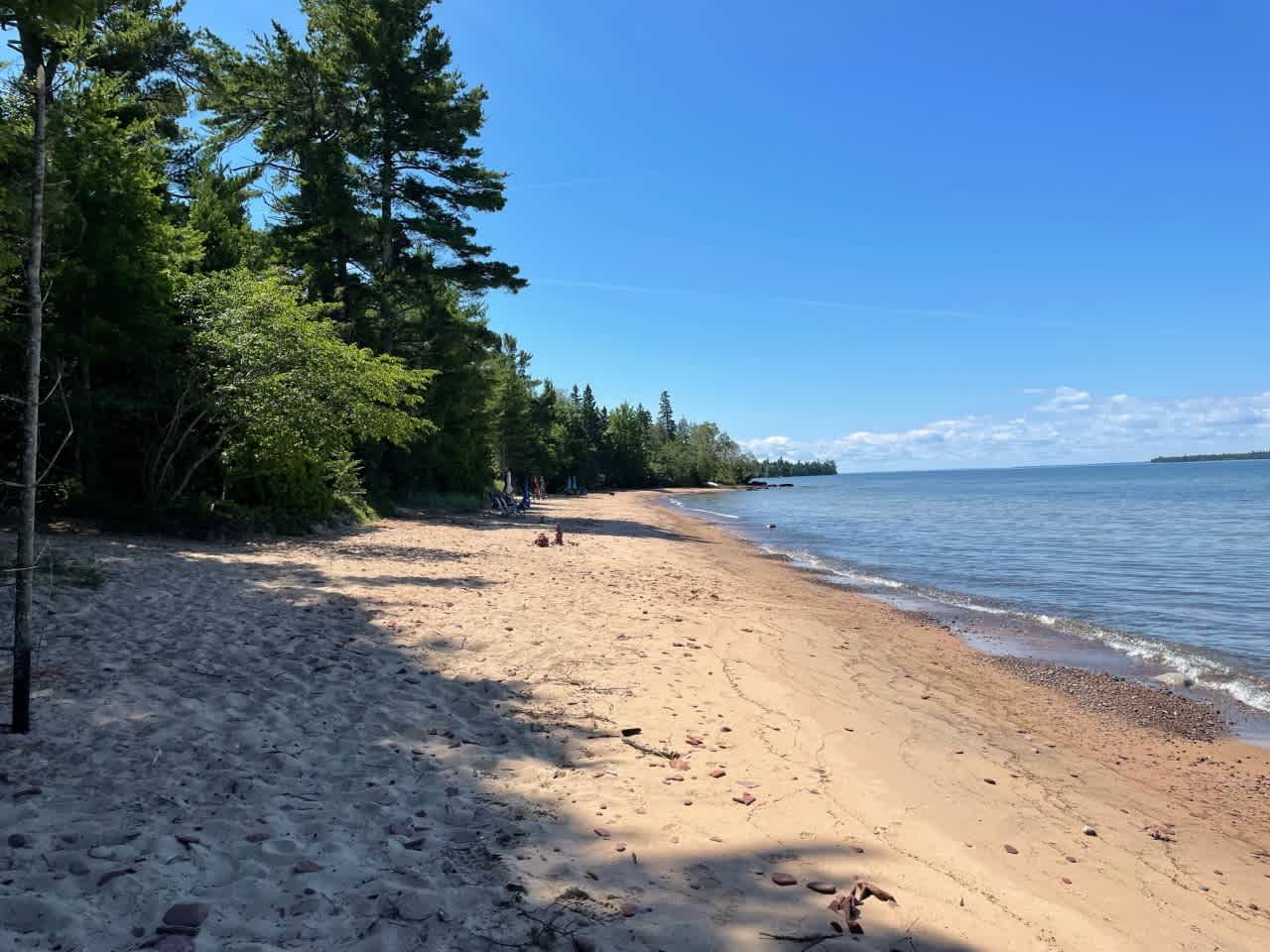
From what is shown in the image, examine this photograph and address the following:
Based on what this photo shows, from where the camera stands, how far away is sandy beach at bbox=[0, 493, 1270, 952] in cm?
289

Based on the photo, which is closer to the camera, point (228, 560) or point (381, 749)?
point (381, 749)

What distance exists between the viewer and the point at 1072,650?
1120 cm

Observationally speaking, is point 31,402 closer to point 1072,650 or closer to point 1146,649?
point 1072,650

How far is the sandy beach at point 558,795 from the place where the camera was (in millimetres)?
2895

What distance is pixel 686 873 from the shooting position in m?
3.36

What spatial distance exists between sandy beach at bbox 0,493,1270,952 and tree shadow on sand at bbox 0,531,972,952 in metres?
0.02

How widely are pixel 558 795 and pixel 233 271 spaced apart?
1380 cm

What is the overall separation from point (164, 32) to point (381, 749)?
21684mm

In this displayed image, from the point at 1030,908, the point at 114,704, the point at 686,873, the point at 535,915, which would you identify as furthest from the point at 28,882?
the point at 1030,908

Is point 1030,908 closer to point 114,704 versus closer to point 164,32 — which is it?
point 114,704

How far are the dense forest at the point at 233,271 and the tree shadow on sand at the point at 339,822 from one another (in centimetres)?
171

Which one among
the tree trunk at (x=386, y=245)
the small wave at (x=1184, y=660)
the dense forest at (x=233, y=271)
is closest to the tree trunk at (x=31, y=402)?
the dense forest at (x=233, y=271)

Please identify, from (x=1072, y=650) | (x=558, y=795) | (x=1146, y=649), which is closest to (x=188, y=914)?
(x=558, y=795)

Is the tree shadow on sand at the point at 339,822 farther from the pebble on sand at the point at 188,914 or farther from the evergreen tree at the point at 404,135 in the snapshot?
the evergreen tree at the point at 404,135
